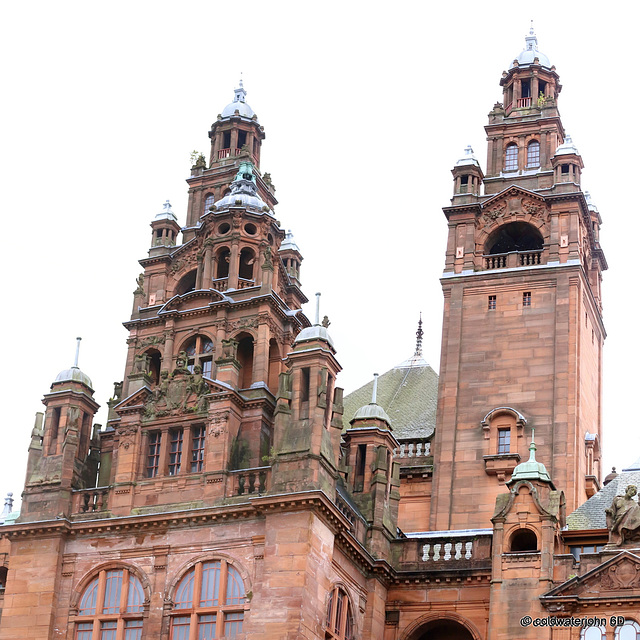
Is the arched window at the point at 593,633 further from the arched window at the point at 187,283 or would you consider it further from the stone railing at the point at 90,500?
the arched window at the point at 187,283

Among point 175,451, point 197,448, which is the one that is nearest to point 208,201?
point 175,451

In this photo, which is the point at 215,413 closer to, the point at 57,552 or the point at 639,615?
the point at 57,552

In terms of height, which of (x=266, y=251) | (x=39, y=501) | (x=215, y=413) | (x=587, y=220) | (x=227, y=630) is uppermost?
(x=587, y=220)

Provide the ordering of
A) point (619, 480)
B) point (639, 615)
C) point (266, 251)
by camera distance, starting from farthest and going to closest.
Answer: point (266, 251)
point (619, 480)
point (639, 615)

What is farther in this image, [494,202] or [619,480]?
[494,202]

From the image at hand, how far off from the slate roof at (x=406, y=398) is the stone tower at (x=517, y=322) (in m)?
3.01

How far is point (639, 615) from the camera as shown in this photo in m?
49.7

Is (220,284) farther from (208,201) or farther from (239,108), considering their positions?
(239,108)

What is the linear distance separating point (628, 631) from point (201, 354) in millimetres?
20576

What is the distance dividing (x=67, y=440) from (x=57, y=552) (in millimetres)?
4586

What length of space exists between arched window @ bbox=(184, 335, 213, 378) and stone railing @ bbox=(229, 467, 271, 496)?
685 centimetres

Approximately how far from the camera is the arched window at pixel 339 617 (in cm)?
5212

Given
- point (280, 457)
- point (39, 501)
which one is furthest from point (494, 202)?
point (39, 501)

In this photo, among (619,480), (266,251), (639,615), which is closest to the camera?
(639,615)
